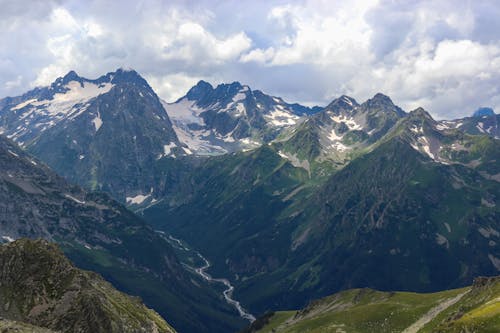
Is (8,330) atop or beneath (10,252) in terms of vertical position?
beneath

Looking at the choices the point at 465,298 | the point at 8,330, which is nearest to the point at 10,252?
the point at 8,330

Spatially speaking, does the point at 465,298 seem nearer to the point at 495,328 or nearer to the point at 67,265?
the point at 495,328

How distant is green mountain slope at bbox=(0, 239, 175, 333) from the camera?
15662 cm

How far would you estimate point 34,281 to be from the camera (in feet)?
542

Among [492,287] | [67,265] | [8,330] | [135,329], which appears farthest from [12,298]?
[492,287]

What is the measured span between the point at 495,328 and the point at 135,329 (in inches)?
4071

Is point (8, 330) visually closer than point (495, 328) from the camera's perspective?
Yes

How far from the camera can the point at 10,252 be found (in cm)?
17025

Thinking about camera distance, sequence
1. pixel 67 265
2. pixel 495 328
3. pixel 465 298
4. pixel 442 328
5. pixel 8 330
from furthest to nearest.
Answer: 1. pixel 465 298
2. pixel 67 265
3. pixel 442 328
4. pixel 495 328
5. pixel 8 330

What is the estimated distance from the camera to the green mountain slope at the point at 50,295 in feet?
514

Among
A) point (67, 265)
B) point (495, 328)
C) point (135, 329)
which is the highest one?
point (67, 265)

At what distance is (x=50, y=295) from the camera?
164 metres

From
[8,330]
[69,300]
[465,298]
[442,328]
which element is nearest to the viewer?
[8,330]

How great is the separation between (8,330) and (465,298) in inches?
5923
